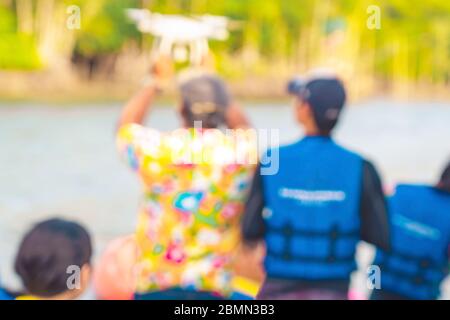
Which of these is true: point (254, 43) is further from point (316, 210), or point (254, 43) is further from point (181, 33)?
point (316, 210)

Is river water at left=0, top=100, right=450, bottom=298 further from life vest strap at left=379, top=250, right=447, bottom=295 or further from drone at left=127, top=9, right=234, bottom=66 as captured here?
life vest strap at left=379, top=250, right=447, bottom=295

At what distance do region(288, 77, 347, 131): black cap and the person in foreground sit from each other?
14.3 inches

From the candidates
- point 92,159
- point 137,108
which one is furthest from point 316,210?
point 92,159

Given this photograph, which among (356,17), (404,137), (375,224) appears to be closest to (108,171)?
(404,137)

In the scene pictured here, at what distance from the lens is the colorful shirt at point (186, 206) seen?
5.50 feet

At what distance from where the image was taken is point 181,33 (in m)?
2.11

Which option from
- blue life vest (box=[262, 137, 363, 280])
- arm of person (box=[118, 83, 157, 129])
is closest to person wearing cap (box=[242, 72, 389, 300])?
blue life vest (box=[262, 137, 363, 280])

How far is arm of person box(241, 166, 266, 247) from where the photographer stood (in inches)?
64.6

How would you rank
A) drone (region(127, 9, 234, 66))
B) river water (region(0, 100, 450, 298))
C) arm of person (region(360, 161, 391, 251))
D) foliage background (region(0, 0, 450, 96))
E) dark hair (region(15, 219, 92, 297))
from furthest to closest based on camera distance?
foliage background (region(0, 0, 450, 96))
river water (region(0, 100, 450, 298))
drone (region(127, 9, 234, 66))
arm of person (region(360, 161, 391, 251))
dark hair (region(15, 219, 92, 297))

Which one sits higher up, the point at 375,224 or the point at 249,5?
the point at 249,5

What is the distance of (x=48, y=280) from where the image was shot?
142cm
